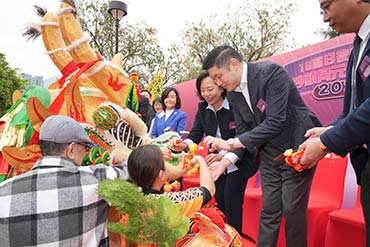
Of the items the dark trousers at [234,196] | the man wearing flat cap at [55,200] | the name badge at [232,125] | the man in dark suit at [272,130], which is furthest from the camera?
the name badge at [232,125]

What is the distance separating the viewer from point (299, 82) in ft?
13.1

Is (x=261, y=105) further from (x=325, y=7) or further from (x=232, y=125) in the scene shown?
(x=325, y=7)

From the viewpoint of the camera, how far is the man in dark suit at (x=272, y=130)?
1.90m

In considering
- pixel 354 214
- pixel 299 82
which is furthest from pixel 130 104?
pixel 299 82

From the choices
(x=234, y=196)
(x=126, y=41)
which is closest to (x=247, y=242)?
(x=234, y=196)

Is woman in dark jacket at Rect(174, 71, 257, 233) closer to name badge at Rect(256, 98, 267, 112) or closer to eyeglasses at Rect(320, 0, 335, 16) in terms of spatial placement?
name badge at Rect(256, 98, 267, 112)

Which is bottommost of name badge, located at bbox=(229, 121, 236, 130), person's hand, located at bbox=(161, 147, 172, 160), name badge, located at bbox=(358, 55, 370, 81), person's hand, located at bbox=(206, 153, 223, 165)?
person's hand, located at bbox=(206, 153, 223, 165)

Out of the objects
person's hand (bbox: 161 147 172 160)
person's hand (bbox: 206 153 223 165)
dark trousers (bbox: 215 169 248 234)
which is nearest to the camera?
person's hand (bbox: 161 147 172 160)

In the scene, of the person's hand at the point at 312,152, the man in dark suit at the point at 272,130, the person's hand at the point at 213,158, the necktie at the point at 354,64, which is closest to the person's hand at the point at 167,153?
the man in dark suit at the point at 272,130

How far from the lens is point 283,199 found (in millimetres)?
1953

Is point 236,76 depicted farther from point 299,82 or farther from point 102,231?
point 299,82

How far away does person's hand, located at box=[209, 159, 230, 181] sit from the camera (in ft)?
6.67

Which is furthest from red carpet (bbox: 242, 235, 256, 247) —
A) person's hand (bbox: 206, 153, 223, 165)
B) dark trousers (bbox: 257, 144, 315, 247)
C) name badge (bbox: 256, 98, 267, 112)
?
name badge (bbox: 256, 98, 267, 112)

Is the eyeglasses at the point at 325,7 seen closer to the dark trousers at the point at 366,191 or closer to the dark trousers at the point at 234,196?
the dark trousers at the point at 366,191
